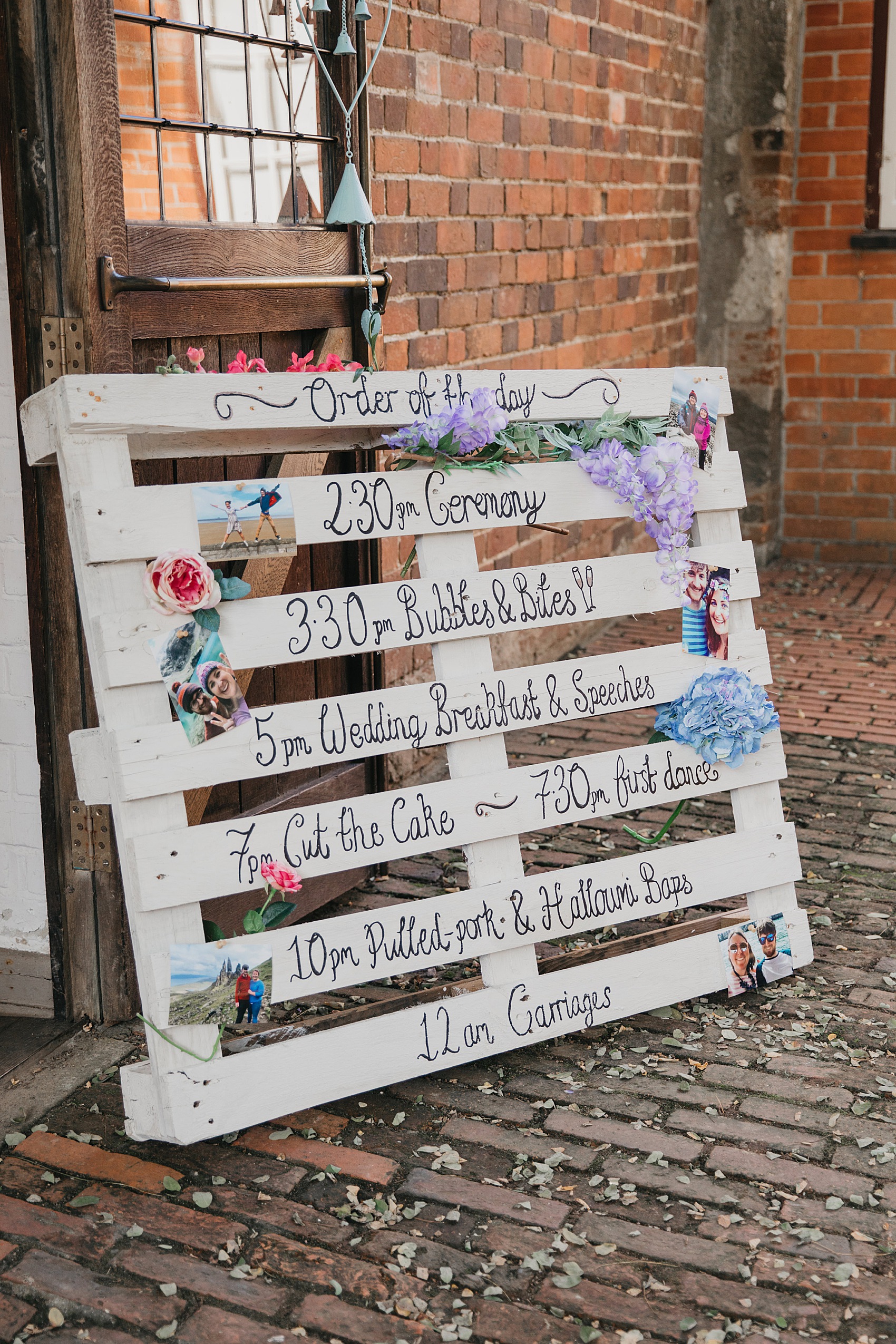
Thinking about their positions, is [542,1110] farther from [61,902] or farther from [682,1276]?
[61,902]

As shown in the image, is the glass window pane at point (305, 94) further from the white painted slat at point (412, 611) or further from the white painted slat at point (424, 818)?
the white painted slat at point (424, 818)

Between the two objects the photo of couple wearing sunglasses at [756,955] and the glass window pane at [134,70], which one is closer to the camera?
the glass window pane at [134,70]

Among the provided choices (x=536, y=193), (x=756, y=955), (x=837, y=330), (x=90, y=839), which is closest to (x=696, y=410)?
(x=756, y=955)

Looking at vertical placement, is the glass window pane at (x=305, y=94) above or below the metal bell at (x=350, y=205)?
above

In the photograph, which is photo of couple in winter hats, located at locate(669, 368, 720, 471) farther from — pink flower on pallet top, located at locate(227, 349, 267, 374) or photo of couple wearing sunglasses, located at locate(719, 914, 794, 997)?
photo of couple wearing sunglasses, located at locate(719, 914, 794, 997)

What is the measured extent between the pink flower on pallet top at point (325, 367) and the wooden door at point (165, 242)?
0.56 feet

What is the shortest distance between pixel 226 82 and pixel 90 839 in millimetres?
1814

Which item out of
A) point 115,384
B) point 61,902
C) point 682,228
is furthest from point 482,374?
point 682,228

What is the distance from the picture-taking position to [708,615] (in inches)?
123

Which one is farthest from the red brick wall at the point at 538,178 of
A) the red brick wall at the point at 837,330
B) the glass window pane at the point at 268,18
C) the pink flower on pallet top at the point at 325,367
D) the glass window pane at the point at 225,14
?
the pink flower on pallet top at the point at 325,367

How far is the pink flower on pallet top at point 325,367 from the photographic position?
106 inches

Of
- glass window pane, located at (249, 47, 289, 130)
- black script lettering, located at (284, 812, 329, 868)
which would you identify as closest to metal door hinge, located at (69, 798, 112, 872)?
black script lettering, located at (284, 812, 329, 868)

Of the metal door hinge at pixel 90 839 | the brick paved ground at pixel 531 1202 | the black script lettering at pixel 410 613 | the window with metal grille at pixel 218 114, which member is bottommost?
the brick paved ground at pixel 531 1202

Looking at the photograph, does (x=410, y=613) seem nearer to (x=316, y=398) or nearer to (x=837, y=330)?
(x=316, y=398)
